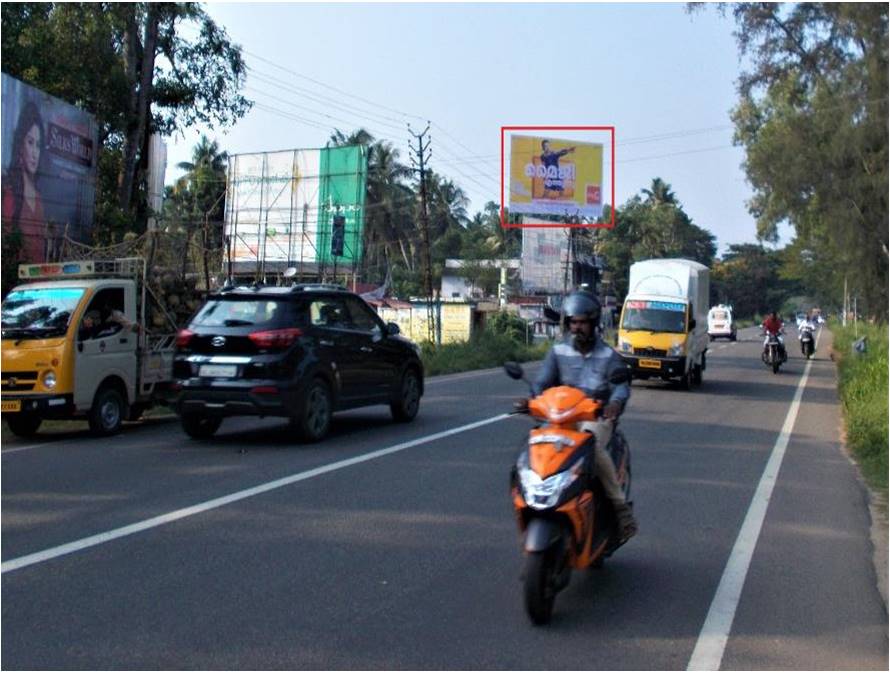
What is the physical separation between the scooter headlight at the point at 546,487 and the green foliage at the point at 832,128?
91.4 feet

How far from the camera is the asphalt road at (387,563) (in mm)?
5359

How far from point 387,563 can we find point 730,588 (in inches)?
87.5

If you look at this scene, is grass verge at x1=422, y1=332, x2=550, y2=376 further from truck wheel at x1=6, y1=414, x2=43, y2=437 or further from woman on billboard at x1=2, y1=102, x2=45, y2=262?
truck wheel at x1=6, y1=414, x2=43, y2=437

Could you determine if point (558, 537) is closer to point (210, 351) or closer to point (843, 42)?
point (210, 351)

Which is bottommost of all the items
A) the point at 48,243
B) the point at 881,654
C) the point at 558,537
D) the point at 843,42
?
the point at 881,654

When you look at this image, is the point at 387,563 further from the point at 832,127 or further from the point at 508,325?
the point at 508,325

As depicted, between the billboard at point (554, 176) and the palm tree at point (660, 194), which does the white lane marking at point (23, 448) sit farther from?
the palm tree at point (660, 194)

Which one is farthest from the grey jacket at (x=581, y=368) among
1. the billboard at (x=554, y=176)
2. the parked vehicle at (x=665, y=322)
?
the billboard at (x=554, y=176)

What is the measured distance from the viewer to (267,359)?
11906 mm

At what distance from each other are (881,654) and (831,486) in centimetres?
567

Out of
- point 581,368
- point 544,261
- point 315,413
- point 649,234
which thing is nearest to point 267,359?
point 315,413

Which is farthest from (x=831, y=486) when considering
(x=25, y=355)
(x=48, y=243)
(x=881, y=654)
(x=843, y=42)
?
(x=843, y=42)

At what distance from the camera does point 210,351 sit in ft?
40.0

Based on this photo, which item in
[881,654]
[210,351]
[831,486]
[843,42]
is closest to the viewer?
[881,654]
